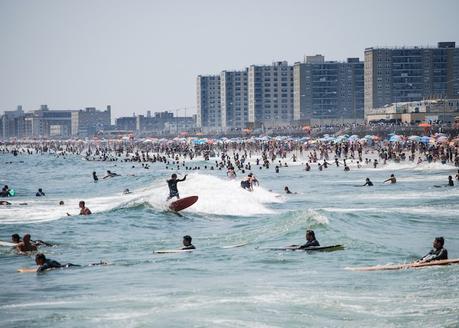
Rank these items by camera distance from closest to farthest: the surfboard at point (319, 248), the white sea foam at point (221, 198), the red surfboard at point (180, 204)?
1. the surfboard at point (319, 248)
2. the red surfboard at point (180, 204)
3. the white sea foam at point (221, 198)

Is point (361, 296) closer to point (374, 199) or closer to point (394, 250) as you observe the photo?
point (394, 250)

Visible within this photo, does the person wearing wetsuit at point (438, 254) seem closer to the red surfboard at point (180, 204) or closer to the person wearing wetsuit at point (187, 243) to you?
the person wearing wetsuit at point (187, 243)

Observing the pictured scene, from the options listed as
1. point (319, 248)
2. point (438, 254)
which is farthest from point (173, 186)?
point (438, 254)

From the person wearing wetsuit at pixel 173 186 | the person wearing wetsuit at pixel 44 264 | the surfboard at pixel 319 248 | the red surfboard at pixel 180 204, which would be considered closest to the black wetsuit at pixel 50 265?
the person wearing wetsuit at pixel 44 264

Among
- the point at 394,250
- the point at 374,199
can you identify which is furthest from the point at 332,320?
the point at 374,199

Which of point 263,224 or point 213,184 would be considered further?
→ point 213,184

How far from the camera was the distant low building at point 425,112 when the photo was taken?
436 feet

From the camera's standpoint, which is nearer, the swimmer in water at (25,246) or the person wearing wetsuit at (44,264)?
the person wearing wetsuit at (44,264)

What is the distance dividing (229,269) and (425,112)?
12351 centimetres

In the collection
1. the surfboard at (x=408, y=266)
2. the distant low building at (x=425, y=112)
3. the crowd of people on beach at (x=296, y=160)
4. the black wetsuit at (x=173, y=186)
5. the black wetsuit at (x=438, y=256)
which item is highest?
the distant low building at (x=425, y=112)

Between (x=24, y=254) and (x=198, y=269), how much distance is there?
19.1 feet

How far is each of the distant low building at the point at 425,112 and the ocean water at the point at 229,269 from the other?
95.3m

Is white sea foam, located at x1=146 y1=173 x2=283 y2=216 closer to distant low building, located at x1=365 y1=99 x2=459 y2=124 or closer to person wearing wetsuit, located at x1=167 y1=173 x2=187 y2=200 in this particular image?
person wearing wetsuit, located at x1=167 y1=173 x2=187 y2=200

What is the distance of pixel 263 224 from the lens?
30.3m
